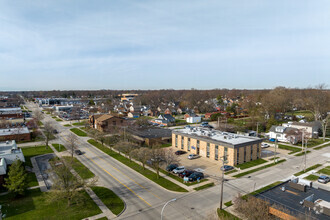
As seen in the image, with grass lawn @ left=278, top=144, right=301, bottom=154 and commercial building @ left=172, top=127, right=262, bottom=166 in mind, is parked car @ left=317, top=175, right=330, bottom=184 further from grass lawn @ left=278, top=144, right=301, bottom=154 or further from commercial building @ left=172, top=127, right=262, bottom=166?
grass lawn @ left=278, top=144, right=301, bottom=154

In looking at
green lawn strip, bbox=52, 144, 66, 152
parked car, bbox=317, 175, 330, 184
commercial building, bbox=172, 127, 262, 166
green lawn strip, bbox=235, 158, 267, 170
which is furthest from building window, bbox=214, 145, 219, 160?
green lawn strip, bbox=52, 144, 66, 152

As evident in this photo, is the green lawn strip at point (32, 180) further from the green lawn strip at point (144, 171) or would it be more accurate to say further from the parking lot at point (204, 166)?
the parking lot at point (204, 166)

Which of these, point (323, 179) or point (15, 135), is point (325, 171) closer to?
point (323, 179)

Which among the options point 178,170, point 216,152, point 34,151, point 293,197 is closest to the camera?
point 293,197

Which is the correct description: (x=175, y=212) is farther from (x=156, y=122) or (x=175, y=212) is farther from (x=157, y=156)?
(x=156, y=122)

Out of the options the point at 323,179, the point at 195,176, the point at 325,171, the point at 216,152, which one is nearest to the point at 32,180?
the point at 195,176

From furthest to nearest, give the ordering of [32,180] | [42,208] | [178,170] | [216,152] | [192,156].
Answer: [192,156] → [216,152] → [178,170] → [32,180] → [42,208]
